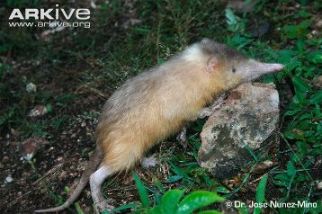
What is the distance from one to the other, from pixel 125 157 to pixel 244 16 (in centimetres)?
248

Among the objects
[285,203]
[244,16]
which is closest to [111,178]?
[285,203]

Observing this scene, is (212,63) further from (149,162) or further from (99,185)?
(99,185)

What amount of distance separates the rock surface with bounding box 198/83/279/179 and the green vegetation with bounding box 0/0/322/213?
11 cm

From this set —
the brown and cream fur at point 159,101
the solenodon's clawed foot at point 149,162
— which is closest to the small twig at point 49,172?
the brown and cream fur at point 159,101

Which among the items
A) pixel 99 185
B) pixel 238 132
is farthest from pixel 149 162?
pixel 238 132

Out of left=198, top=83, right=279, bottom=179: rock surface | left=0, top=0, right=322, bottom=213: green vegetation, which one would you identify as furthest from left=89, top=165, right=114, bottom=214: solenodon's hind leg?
left=198, top=83, right=279, bottom=179: rock surface

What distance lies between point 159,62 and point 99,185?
1.63 meters

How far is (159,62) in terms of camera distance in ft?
19.2

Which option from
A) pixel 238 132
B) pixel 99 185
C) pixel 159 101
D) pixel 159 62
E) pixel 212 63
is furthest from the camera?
pixel 159 62

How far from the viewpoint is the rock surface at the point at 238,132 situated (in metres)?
4.57

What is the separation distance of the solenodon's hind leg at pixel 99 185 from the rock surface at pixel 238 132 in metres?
0.87

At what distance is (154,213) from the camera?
393 cm

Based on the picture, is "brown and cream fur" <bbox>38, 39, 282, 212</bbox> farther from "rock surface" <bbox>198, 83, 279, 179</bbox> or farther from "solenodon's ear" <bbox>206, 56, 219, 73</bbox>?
"rock surface" <bbox>198, 83, 279, 179</bbox>

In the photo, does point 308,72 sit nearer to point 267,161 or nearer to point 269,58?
point 269,58
